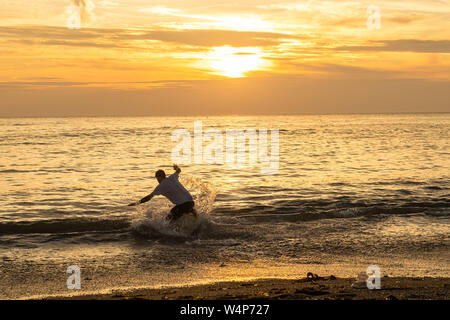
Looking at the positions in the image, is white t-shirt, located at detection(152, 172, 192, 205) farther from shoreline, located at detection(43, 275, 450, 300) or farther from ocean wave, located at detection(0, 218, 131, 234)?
shoreline, located at detection(43, 275, 450, 300)

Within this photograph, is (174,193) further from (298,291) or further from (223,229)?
(298,291)

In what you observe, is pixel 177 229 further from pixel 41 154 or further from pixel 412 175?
pixel 41 154

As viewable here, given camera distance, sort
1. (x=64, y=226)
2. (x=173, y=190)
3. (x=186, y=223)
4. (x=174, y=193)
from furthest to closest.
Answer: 1. (x=64, y=226)
2. (x=186, y=223)
3. (x=174, y=193)
4. (x=173, y=190)

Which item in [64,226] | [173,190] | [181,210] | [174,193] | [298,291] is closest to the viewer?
[298,291]

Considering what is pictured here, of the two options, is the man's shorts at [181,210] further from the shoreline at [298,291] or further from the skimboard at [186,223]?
the shoreline at [298,291]

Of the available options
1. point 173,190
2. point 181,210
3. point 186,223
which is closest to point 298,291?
point 173,190

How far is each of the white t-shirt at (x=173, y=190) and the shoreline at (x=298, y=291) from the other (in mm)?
4266

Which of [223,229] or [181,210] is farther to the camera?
[223,229]

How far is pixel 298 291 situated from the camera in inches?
319

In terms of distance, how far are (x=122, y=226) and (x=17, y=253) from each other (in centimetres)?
392

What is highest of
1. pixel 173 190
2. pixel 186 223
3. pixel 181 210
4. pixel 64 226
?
pixel 173 190

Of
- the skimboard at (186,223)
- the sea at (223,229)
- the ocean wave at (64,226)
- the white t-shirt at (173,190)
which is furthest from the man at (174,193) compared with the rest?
the ocean wave at (64,226)

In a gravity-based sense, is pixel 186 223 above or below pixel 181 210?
below

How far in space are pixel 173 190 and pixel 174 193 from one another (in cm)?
14
